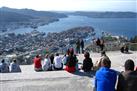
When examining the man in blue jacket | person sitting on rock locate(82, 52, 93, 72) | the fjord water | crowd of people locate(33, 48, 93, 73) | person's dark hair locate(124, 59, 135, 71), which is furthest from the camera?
the fjord water

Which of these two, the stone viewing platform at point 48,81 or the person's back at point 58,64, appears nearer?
the stone viewing platform at point 48,81

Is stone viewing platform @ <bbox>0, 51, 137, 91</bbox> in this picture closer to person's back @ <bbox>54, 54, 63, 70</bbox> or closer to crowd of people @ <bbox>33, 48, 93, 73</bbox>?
crowd of people @ <bbox>33, 48, 93, 73</bbox>

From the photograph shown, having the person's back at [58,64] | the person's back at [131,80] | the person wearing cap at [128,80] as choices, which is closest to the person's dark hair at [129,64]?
the person wearing cap at [128,80]

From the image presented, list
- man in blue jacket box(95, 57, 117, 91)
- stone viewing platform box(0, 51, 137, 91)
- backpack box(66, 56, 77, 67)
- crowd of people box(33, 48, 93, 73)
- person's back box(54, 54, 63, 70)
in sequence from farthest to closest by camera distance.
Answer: person's back box(54, 54, 63, 70) < backpack box(66, 56, 77, 67) < crowd of people box(33, 48, 93, 73) < stone viewing platform box(0, 51, 137, 91) < man in blue jacket box(95, 57, 117, 91)

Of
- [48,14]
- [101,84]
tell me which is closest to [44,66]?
[101,84]

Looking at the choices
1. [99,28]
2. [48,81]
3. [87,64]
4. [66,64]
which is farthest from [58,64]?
[99,28]

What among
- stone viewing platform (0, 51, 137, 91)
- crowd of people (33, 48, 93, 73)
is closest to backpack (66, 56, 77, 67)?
crowd of people (33, 48, 93, 73)

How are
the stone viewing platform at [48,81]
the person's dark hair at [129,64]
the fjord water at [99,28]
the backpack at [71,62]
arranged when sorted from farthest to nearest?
1. the fjord water at [99,28]
2. the backpack at [71,62]
3. the stone viewing platform at [48,81]
4. the person's dark hair at [129,64]

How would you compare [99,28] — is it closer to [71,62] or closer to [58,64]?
[58,64]

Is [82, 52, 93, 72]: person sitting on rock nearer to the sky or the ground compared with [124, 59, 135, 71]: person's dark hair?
nearer to the ground

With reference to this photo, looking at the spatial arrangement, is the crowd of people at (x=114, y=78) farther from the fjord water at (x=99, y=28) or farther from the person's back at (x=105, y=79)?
the fjord water at (x=99, y=28)

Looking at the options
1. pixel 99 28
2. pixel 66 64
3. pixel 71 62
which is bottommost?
pixel 99 28
